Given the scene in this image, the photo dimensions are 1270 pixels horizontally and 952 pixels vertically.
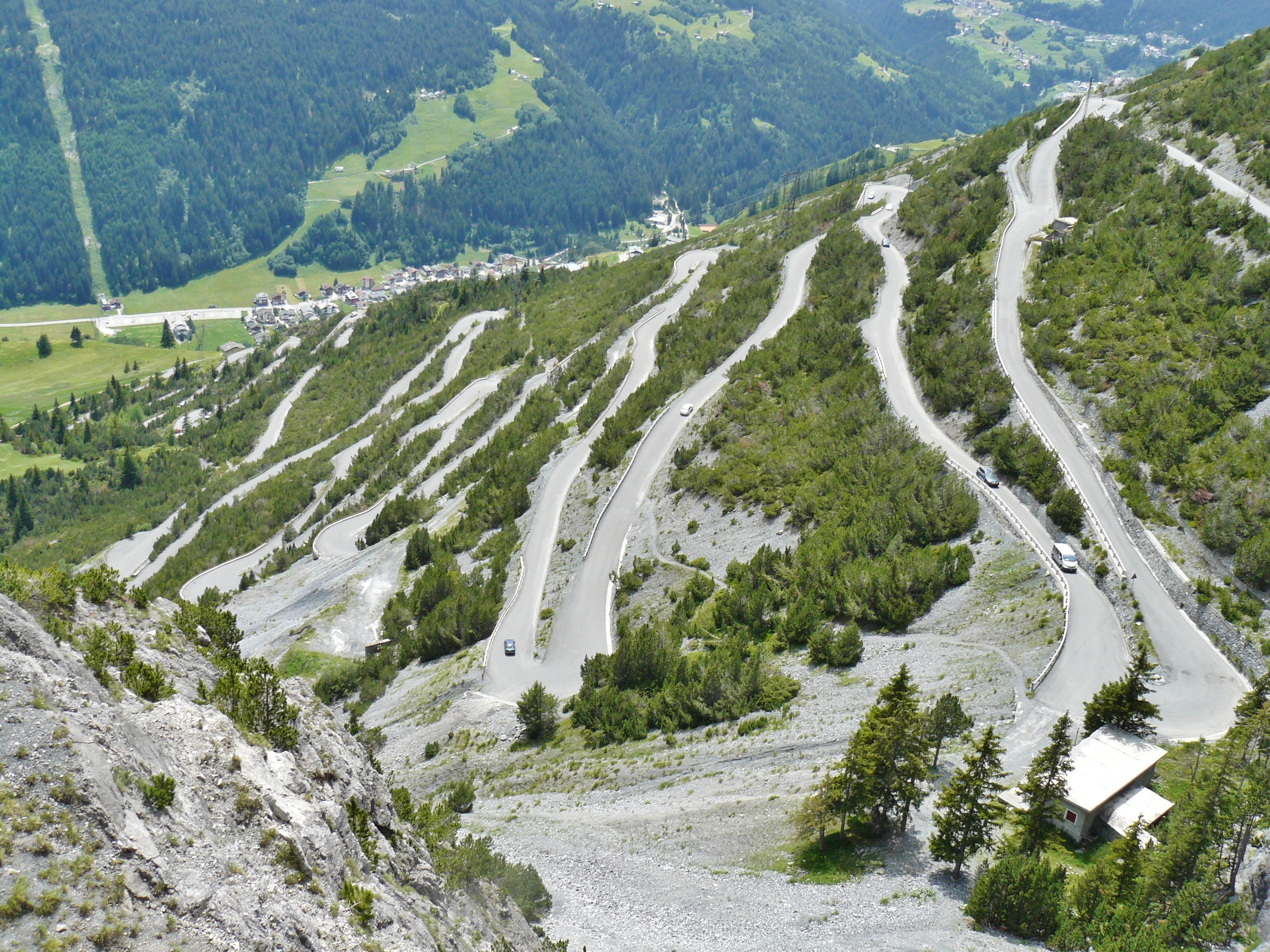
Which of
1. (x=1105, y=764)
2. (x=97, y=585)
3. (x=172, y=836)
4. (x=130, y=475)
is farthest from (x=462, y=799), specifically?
(x=130, y=475)

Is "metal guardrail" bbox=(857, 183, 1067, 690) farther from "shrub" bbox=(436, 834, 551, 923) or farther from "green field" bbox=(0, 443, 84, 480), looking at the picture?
"green field" bbox=(0, 443, 84, 480)

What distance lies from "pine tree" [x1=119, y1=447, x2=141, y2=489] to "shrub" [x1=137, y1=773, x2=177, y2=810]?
116 meters

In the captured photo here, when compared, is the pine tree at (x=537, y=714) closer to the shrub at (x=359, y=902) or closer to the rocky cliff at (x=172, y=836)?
the rocky cliff at (x=172, y=836)

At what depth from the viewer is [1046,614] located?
27922 mm

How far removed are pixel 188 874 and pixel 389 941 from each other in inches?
139

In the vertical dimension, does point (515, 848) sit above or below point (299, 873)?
below

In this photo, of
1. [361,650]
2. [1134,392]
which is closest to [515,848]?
[361,650]

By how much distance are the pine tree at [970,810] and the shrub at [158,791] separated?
54.2ft

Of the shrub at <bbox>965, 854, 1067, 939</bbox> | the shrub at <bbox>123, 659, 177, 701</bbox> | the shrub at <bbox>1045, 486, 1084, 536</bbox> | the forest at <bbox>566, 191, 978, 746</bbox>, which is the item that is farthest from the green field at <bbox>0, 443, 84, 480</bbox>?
the shrub at <bbox>965, 854, 1067, 939</bbox>

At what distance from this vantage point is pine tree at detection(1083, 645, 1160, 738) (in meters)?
21.3

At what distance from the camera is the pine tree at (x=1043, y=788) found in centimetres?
1833

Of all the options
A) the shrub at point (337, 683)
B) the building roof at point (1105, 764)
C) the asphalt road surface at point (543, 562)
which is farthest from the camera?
the shrub at point (337, 683)

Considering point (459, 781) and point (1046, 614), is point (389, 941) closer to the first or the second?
point (459, 781)

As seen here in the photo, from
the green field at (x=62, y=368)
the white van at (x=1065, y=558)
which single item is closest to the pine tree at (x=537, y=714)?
the white van at (x=1065, y=558)
